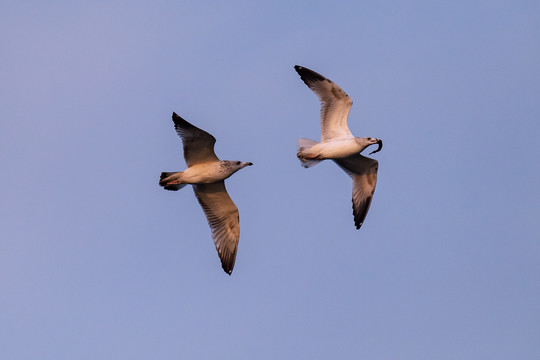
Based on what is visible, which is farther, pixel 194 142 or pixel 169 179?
pixel 169 179

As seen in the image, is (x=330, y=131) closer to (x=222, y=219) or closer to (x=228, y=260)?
(x=222, y=219)

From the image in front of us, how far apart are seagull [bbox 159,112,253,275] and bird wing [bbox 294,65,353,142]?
2188 millimetres

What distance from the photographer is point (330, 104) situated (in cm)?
2231

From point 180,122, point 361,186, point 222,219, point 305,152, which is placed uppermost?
point 180,122

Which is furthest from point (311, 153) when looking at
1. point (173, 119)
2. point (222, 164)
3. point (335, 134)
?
point (173, 119)

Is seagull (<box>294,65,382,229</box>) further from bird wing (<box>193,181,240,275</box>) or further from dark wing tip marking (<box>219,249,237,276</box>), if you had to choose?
dark wing tip marking (<box>219,249,237,276</box>)

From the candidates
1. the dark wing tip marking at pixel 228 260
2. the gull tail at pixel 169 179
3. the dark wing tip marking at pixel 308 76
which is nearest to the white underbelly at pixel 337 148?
the dark wing tip marking at pixel 308 76

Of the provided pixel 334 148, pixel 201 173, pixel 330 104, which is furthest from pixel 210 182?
pixel 330 104

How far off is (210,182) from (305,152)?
7.73ft

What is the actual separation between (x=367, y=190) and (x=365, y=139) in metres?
2.04

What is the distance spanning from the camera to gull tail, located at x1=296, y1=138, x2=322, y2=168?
874 inches

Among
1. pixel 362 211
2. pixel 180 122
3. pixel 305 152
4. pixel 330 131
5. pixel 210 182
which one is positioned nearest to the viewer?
pixel 180 122

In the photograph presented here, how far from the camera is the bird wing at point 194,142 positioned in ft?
67.7

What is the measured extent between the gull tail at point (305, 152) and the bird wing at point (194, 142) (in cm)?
204
